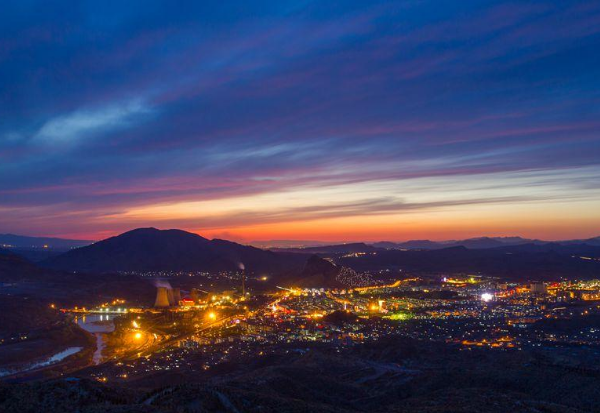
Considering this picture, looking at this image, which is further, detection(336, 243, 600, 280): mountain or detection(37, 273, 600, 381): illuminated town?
detection(336, 243, 600, 280): mountain

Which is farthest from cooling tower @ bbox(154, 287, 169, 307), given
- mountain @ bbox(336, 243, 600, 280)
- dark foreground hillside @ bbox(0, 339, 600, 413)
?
mountain @ bbox(336, 243, 600, 280)

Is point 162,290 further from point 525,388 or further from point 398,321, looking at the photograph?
point 525,388

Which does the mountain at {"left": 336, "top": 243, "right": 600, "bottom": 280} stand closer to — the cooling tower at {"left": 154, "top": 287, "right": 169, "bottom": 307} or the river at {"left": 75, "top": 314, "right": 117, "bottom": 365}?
the cooling tower at {"left": 154, "top": 287, "right": 169, "bottom": 307}

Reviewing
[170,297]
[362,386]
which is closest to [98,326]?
[170,297]

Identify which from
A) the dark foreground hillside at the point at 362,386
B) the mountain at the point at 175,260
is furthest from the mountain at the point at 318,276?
the dark foreground hillside at the point at 362,386

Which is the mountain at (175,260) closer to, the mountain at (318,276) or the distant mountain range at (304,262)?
the distant mountain range at (304,262)

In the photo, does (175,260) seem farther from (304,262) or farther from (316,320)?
(316,320)

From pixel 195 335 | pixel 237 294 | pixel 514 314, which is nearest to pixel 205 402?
pixel 195 335
